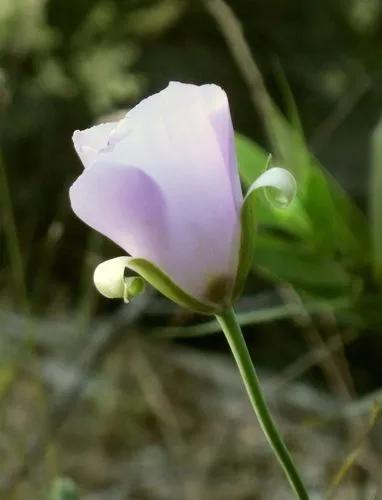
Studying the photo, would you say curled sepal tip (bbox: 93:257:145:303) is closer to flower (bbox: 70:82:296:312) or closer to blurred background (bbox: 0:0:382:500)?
flower (bbox: 70:82:296:312)

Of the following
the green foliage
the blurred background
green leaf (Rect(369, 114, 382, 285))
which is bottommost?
the blurred background

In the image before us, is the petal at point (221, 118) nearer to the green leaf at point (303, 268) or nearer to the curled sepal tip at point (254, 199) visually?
the curled sepal tip at point (254, 199)

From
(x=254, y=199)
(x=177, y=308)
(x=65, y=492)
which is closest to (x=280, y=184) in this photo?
(x=254, y=199)

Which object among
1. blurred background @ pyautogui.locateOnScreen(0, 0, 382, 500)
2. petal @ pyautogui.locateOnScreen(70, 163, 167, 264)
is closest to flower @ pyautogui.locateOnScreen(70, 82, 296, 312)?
petal @ pyautogui.locateOnScreen(70, 163, 167, 264)

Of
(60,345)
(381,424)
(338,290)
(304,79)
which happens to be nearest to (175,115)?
(338,290)

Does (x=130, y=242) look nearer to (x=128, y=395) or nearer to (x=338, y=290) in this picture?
(x=338, y=290)
